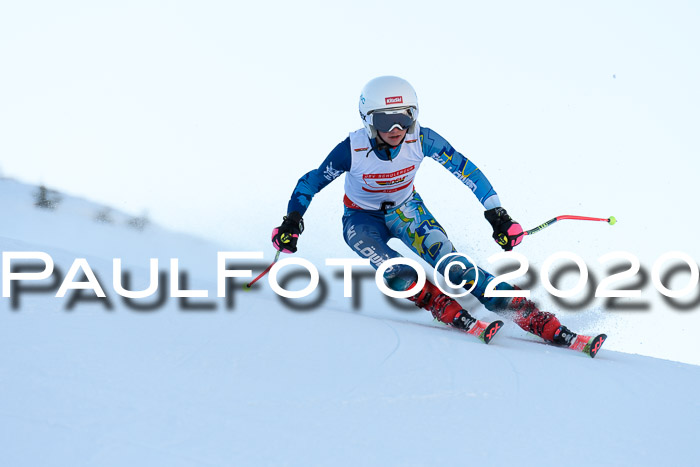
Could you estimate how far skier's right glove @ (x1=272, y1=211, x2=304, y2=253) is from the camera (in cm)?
401

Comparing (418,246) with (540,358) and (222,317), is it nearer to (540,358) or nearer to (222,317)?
(540,358)

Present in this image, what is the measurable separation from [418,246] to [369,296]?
1.50 meters

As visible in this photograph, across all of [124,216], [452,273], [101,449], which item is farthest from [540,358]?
[124,216]

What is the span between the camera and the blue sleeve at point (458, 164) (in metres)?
4.16

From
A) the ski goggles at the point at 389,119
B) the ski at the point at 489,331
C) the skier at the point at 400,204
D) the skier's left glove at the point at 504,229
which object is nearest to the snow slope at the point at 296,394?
the ski at the point at 489,331

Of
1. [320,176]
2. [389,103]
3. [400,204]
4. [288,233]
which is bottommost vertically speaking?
[288,233]

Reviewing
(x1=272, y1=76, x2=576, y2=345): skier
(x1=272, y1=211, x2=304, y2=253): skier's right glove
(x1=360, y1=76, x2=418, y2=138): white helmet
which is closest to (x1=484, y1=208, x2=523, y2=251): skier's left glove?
(x1=272, y1=76, x2=576, y2=345): skier

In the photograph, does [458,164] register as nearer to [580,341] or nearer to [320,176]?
[320,176]

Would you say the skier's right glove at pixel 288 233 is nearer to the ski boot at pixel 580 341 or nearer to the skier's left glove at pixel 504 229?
the skier's left glove at pixel 504 229

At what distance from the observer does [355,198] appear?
442 cm

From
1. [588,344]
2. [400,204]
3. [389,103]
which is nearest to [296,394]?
[588,344]

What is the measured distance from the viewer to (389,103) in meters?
3.88

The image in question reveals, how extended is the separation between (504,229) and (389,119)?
1053 mm

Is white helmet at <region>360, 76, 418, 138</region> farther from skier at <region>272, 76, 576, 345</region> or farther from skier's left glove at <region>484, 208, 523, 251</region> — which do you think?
skier's left glove at <region>484, 208, 523, 251</region>
